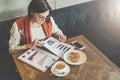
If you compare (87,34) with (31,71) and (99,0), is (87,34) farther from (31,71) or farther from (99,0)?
(31,71)

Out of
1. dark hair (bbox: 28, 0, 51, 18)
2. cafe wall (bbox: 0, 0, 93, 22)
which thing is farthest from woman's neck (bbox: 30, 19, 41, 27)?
cafe wall (bbox: 0, 0, 93, 22)

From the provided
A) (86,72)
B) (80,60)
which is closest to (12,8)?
(80,60)

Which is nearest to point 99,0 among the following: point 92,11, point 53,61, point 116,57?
point 92,11

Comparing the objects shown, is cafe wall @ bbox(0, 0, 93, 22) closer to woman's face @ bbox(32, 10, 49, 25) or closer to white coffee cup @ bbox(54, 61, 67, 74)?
woman's face @ bbox(32, 10, 49, 25)

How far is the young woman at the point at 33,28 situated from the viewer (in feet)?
6.24

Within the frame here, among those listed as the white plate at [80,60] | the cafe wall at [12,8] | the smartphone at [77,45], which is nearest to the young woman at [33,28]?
the smartphone at [77,45]

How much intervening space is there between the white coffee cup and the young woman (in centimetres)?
27

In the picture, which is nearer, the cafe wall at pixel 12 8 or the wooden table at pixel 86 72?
the wooden table at pixel 86 72

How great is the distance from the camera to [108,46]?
2.54 meters

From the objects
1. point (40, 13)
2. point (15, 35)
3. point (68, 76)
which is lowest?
point (68, 76)

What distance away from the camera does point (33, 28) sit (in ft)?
6.86

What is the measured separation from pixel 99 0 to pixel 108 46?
599 mm

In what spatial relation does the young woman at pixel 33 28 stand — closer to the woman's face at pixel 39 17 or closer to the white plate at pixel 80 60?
the woman's face at pixel 39 17

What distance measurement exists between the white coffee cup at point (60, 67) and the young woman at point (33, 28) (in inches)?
10.7
